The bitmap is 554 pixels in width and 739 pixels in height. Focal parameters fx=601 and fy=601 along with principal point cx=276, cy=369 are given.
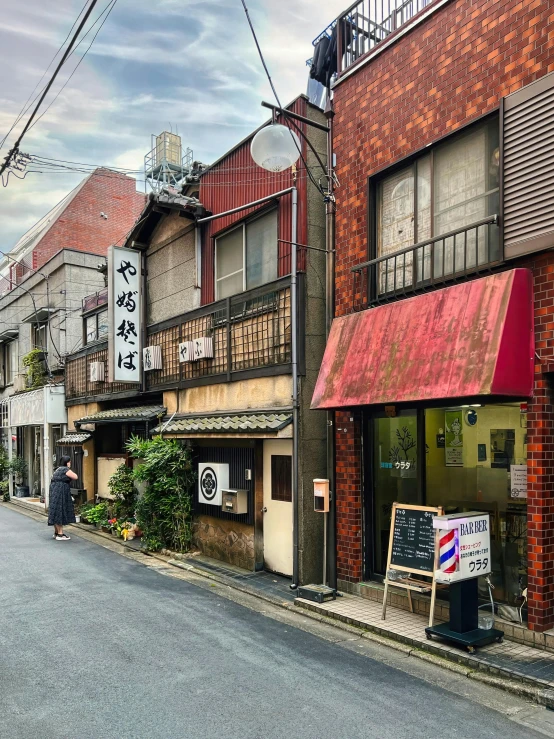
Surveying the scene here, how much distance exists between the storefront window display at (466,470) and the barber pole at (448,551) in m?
1.01

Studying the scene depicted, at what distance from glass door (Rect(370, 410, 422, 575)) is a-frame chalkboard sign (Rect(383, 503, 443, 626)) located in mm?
840

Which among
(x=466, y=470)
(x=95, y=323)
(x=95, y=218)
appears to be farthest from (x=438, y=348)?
(x=95, y=218)

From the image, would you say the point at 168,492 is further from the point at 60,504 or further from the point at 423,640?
the point at 423,640

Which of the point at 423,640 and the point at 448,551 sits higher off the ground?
the point at 448,551

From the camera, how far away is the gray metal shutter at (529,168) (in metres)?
6.60

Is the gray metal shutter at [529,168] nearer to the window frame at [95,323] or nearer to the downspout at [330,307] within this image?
the downspout at [330,307]

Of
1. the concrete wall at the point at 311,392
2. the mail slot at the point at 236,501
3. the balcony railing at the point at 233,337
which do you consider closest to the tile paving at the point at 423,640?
the concrete wall at the point at 311,392

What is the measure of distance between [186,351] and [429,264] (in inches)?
249

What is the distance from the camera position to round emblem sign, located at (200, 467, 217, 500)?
1172 cm

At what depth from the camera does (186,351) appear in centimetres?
1297

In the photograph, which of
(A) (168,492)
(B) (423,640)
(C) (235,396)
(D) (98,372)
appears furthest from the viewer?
(D) (98,372)

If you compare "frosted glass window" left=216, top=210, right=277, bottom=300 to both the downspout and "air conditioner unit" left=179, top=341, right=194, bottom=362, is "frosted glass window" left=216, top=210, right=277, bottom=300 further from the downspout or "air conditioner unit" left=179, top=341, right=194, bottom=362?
the downspout

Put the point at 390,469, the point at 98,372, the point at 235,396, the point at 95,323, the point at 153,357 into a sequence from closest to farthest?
the point at 390,469
the point at 235,396
the point at 153,357
the point at 98,372
the point at 95,323

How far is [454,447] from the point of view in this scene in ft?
26.6
